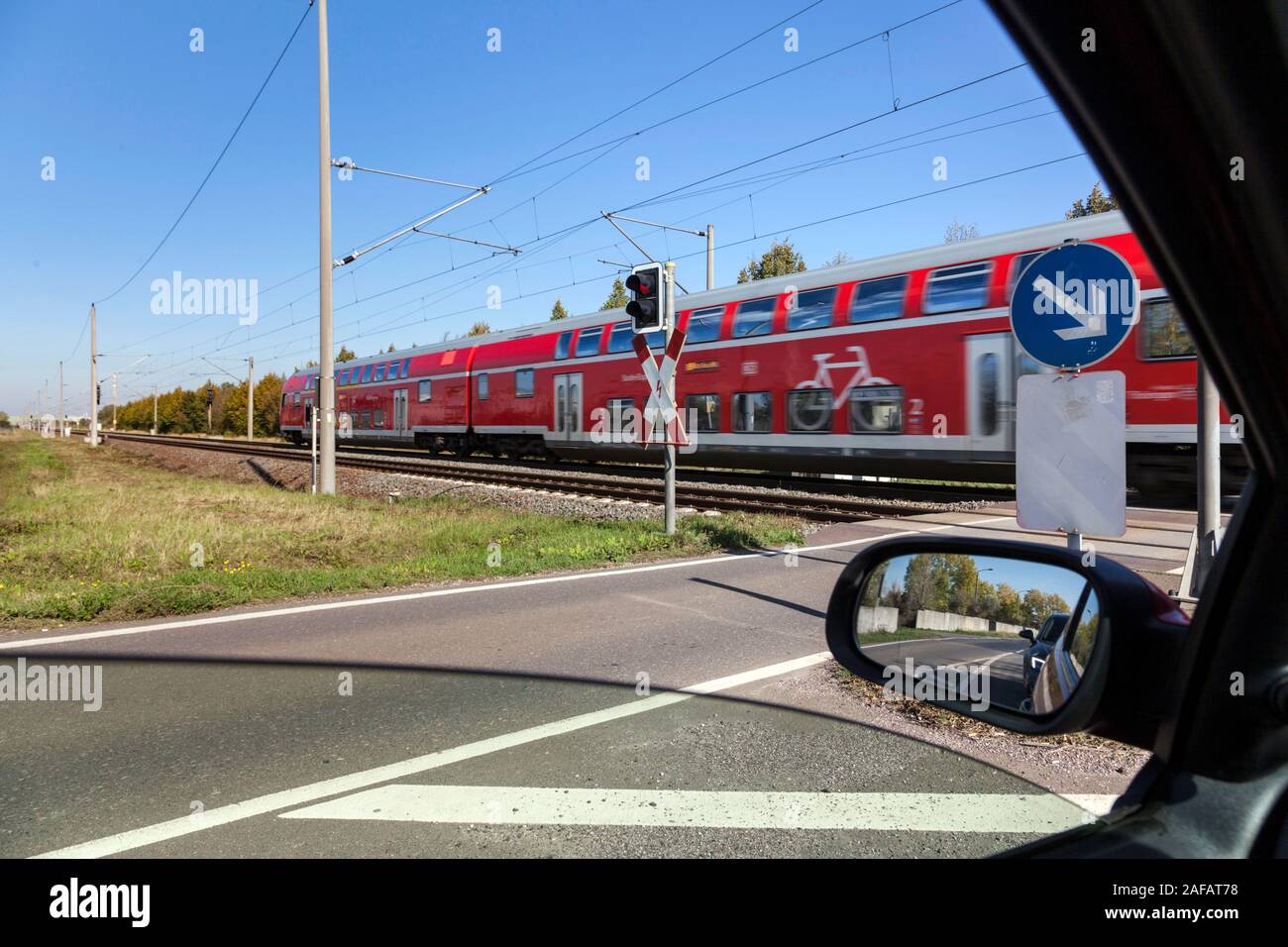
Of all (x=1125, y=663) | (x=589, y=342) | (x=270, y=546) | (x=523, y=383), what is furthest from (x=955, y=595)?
(x=523, y=383)

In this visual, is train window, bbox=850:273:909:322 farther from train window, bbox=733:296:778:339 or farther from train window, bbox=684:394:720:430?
train window, bbox=684:394:720:430

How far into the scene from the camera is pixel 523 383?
2283 centimetres

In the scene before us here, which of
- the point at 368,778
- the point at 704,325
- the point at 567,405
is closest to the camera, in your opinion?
the point at 368,778

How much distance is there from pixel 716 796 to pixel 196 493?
56.9 ft

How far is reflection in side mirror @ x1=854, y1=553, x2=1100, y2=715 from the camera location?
1438mm

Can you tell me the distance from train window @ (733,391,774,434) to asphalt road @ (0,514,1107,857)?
10620 millimetres

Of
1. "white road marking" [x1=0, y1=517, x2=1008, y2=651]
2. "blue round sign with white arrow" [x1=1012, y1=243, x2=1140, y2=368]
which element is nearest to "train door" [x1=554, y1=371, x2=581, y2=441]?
"white road marking" [x1=0, y1=517, x2=1008, y2=651]

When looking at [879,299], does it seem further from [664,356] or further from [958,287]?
[664,356]

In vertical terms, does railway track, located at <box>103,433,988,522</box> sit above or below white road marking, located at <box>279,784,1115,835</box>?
above

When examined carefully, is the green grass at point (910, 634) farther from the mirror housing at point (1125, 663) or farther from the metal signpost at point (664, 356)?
the metal signpost at point (664, 356)

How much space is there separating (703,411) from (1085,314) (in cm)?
1386

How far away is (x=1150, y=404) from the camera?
34.6 feet

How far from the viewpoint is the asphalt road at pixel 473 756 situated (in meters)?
2.59
